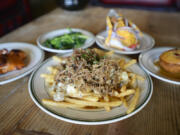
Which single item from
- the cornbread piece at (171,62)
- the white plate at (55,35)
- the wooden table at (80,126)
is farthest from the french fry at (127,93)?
the white plate at (55,35)

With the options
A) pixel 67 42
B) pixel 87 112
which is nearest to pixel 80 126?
pixel 87 112

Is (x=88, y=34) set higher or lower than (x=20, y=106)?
higher

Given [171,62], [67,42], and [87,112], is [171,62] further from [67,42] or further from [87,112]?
[67,42]

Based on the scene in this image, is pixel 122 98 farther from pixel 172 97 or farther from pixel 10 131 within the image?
pixel 10 131

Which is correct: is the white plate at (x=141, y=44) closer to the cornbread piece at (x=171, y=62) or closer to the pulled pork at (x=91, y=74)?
the cornbread piece at (x=171, y=62)

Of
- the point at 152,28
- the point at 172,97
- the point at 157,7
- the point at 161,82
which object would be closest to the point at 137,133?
the point at 172,97

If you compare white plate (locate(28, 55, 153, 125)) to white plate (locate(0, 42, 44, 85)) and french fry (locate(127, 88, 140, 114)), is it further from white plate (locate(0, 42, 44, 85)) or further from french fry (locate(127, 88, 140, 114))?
white plate (locate(0, 42, 44, 85))

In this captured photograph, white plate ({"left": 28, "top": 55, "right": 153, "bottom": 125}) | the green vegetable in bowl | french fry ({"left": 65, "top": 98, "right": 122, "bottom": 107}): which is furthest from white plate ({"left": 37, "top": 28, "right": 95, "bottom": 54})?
french fry ({"left": 65, "top": 98, "right": 122, "bottom": 107})
